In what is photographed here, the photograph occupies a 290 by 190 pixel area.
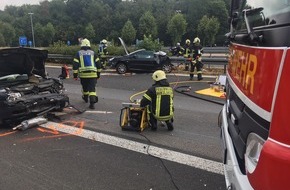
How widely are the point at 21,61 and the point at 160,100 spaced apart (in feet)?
11.1

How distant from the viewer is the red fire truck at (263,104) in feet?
5.41

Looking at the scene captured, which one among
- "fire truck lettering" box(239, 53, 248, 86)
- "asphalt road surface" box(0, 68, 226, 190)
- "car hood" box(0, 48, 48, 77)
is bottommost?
"asphalt road surface" box(0, 68, 226, 190)

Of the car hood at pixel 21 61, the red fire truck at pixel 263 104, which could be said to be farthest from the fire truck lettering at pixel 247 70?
the car hood at pixel 21 61

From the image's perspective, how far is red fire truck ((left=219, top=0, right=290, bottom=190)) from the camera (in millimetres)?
1647

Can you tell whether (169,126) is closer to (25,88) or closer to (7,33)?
(25,88)

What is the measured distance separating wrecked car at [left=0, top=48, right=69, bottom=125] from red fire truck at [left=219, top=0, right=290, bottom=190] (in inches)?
197

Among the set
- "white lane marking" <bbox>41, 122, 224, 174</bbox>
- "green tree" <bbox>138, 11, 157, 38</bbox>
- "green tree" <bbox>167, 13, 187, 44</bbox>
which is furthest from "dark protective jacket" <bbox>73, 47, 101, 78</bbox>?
"green tree" <bbox>138, 11, 157, 38</bbox>

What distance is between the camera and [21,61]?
745cm

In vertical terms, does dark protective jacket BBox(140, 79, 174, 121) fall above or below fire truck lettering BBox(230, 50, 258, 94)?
below

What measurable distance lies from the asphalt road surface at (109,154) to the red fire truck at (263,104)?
67.0 inches

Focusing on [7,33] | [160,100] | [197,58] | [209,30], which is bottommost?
[160,100]

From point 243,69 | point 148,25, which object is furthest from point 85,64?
point 148,25

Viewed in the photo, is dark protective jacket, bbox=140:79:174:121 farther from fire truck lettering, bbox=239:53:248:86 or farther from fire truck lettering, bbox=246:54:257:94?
fire truck lettering, bbox=246:54:257:94

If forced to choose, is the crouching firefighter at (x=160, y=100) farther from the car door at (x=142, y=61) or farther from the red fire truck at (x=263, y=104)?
the car door at (x=142, y=61)
